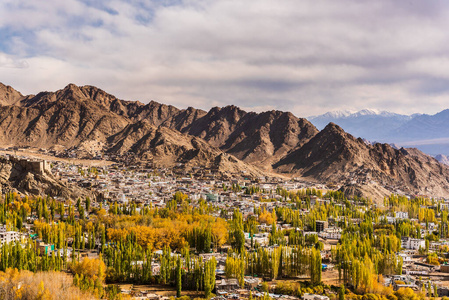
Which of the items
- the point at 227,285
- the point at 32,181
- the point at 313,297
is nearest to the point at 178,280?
the point at 227,285

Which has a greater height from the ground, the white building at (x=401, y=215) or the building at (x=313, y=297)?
the white building at (x=401, y=215)

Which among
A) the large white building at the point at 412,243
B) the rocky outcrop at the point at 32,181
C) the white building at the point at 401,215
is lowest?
the large white building at the point at 412,243

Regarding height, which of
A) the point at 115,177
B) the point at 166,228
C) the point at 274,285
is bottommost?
the point at 274,285

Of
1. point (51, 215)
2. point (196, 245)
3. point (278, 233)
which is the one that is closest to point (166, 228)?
point (196, 245)

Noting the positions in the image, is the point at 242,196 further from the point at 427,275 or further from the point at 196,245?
the point at 427,275

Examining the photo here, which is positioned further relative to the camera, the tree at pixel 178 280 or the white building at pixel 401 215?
the white building at pixel 401 215

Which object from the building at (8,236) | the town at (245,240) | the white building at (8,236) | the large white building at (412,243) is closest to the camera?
the town at (245,240)

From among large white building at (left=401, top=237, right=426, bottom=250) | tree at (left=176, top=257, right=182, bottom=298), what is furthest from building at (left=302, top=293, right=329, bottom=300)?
large white building at (left=401, top=237, right=426, bottom=250)

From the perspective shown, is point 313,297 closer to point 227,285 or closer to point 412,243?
point 227,285

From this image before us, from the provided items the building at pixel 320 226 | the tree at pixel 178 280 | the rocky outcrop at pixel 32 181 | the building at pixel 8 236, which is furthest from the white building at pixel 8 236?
the building at pixel 320 226

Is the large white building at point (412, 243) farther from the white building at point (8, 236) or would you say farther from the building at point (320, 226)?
the white building at point (8, 236)

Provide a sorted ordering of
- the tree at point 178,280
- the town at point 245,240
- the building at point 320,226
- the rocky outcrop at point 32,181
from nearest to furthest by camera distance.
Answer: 1. the tree at point 178,280
2. the town at point 245,240
3. the building at point 320,226
4. the rocky outcrop at point 32,181
